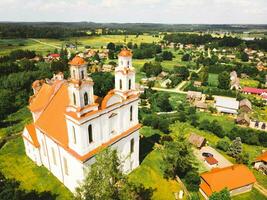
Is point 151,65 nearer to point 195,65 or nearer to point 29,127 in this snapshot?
point 195,65

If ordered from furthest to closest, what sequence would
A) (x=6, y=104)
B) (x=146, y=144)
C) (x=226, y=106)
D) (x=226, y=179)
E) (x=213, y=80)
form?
1. (x=213, y=80)
2. (x=226, y=106)
3. (x=6, y=104)
4. (x=146, y=144)
5. (x=226, y=179)

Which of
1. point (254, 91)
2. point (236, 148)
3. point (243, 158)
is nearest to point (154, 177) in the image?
point (243, 158)

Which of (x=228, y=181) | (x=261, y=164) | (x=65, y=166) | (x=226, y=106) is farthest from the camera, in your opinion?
(x=226, y=106)

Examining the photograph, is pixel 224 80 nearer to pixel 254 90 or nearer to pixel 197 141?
pixel 254 90

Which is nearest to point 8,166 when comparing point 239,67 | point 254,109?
point 254,109

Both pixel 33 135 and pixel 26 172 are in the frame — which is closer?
pixel 26 172

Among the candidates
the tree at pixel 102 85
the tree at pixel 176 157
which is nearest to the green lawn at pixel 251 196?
the tree at pixel 176 157

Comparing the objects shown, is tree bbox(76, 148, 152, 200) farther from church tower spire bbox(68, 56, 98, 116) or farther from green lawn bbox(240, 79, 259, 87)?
green lawn bbox(240, 79, 259, 87)

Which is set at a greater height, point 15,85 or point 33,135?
point 33,135
